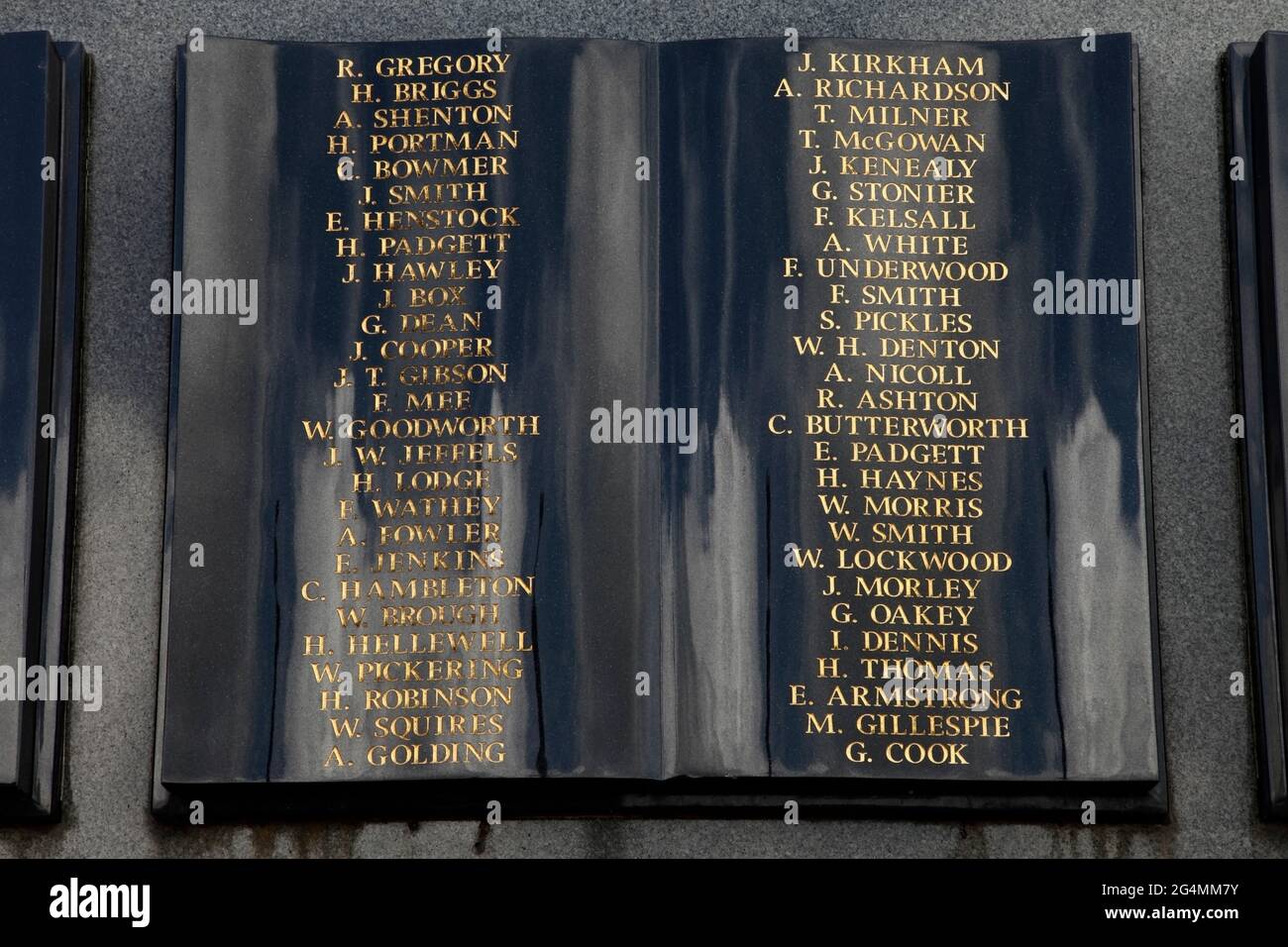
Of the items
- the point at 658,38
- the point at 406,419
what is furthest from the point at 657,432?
the point at 658,38

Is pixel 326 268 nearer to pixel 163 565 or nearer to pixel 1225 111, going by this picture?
pixel 163 565

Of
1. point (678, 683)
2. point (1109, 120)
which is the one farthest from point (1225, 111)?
point (678, 683)

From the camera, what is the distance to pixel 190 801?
4816mm

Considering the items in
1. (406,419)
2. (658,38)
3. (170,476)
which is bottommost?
(170,476)

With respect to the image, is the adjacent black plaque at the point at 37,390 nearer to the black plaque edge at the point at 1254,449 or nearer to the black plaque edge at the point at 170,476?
the black plaque edge at the point at 170,476

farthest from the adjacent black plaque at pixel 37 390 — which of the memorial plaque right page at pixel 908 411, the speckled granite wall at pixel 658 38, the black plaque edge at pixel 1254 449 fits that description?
the black plaque edge at pixel 1254 449

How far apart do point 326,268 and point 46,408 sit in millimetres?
822

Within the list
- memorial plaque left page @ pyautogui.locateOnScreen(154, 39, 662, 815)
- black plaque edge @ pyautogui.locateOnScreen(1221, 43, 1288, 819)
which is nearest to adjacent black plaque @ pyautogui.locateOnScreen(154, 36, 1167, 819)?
memorial plaque left page @ pyautogui.locateOnScreen(154, 39, 662, 815)

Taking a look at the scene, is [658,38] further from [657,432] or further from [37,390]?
[37,390]

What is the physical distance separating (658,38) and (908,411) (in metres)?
1.34

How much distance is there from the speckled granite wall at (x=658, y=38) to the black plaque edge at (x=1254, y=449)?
51 millimetres

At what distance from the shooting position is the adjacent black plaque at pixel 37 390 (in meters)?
4.83

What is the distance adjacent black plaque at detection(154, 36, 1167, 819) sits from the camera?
4.77m

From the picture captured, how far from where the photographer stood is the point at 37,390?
5012 mm
